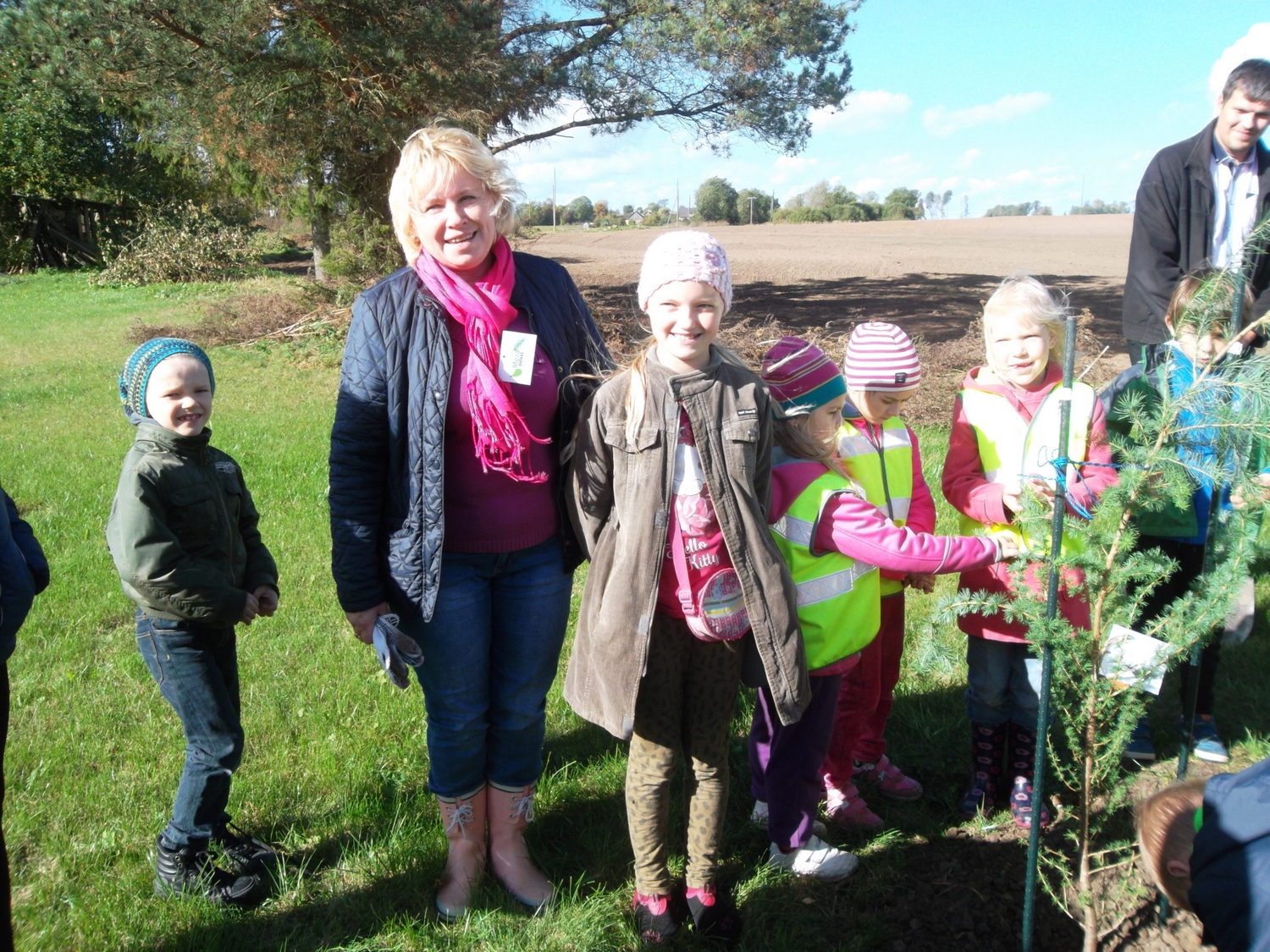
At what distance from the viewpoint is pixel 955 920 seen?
249 centimetres

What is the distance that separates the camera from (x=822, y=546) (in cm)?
239

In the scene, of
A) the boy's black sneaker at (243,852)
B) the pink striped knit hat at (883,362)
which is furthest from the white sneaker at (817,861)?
the boy's black sneaker at (243,852)

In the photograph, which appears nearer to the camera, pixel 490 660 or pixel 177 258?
pixel 490 660

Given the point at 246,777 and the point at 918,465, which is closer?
the point at 918,465

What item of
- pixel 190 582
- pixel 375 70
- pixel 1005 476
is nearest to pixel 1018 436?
pixel 1005 476

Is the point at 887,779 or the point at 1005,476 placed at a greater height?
the point at 1005,476

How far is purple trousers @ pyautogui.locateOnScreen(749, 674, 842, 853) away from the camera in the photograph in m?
2.52

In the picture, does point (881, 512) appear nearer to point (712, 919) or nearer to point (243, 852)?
point (712, 919)

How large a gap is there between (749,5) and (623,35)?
1.74 metres

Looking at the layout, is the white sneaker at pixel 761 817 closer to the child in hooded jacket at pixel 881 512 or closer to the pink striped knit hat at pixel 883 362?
the child in hooded jacket at pixel 881 512

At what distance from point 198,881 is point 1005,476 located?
250 cm

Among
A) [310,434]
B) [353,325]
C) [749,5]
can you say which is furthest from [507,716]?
[749,5]

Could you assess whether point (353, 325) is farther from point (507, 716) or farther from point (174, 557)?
point (507, 716)

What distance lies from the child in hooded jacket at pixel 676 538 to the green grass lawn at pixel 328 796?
429 mm
